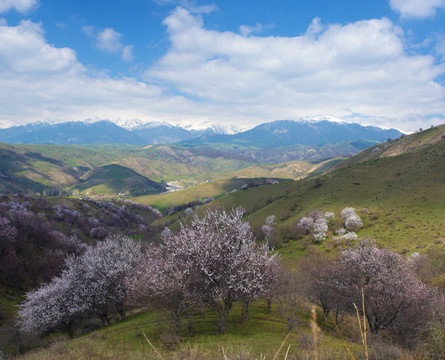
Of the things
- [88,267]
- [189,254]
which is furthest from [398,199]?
[88,267]

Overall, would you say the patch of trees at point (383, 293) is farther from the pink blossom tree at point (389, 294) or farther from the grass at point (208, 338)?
the grass at point (208, 338)

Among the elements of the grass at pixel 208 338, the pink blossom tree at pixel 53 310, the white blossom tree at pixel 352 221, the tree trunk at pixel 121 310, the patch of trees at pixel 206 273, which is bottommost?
the tree trunk at pixel 121 310

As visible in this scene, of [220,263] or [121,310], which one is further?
[121,310]

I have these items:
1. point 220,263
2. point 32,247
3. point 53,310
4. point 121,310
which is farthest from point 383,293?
point 32,247

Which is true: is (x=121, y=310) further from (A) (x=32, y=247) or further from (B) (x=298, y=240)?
(B) (x=298, y=240)

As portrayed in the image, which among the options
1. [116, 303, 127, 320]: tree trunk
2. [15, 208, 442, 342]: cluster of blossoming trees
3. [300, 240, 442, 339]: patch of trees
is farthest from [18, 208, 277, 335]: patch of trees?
[116, 303, 127, 320]: tree trunk

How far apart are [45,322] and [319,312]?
46.3 meters

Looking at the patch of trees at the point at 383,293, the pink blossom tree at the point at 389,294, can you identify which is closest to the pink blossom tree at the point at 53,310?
the patch of trees at the point at 383,293

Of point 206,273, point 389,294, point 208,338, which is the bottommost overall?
point 208,338

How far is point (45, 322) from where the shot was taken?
37875 mm

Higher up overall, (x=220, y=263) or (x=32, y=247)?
(x=220, y=263)

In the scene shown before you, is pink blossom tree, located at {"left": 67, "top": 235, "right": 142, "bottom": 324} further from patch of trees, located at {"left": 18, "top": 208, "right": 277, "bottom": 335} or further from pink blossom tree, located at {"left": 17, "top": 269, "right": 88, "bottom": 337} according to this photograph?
patch of trees, located at {"left": 18, "top": 208, "right": 277, "bottom": 335}

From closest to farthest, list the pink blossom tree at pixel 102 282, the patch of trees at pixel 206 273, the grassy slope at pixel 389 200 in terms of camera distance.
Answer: the patch of trees at pixel 206 273 < the pink blossom tree at pixel 102 282 < the grassy slope at pixel 389 200

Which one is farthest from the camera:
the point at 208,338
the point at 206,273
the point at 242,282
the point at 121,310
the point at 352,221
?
the point at 352,221
